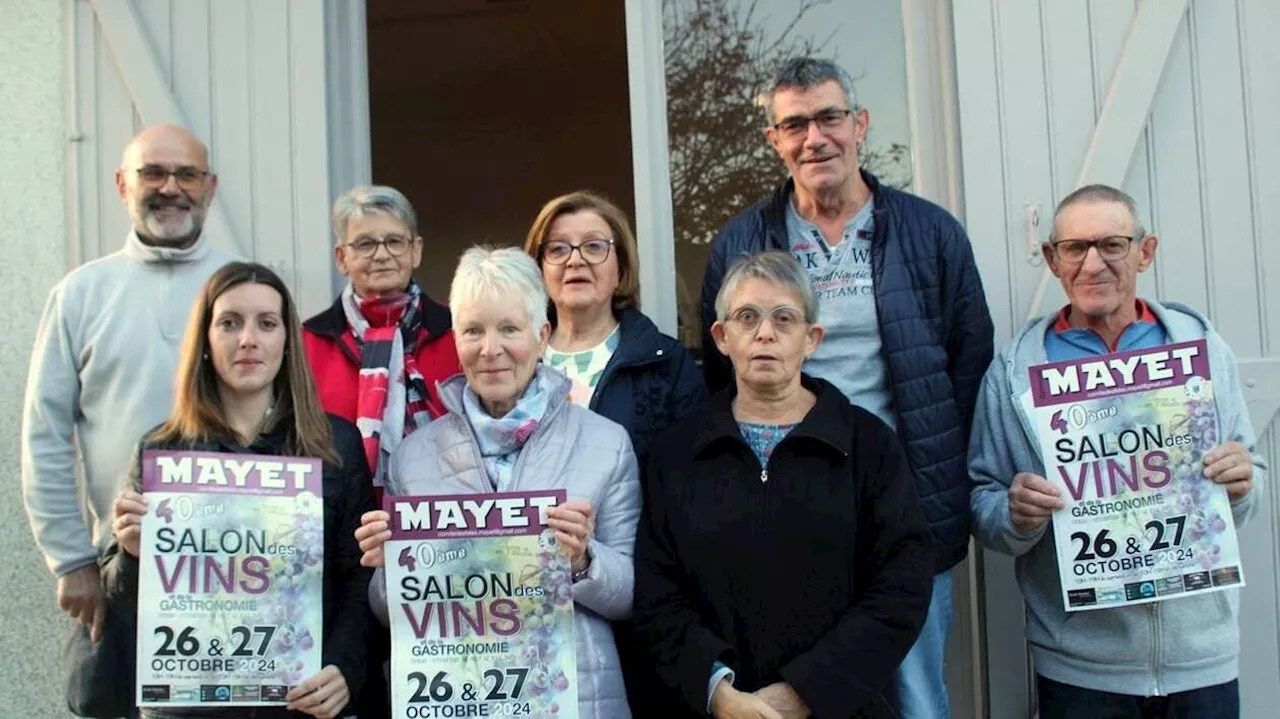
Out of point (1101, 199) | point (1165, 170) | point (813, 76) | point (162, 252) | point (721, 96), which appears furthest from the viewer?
point (721, 96)

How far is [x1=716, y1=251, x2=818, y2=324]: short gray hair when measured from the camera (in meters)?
2.72

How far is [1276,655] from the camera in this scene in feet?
12.1

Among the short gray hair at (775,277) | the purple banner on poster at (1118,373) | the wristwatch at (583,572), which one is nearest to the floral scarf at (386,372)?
the wristwatch at (583,572)

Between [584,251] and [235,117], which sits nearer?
[584,251]

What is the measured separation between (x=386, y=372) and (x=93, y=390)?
33.4 inches

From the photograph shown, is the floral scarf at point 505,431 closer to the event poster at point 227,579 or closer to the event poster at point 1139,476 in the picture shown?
the event poster at point 227,579

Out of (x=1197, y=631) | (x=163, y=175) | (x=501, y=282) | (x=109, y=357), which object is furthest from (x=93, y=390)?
(x=1197, y=631)

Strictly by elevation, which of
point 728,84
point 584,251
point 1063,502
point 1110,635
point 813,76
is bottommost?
point 1110,635

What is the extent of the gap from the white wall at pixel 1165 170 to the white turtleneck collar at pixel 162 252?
239 centimetres

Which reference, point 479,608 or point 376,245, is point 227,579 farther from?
point 376,245

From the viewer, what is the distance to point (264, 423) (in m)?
2.71

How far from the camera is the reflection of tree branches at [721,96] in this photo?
4.27 metres

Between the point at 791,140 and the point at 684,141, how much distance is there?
116 centimetres

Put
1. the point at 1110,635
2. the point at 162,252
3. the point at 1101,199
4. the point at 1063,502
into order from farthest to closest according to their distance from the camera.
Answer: the point at 162,252
the point at 1101,199
the point at 1110,635
the point at 1063,502
